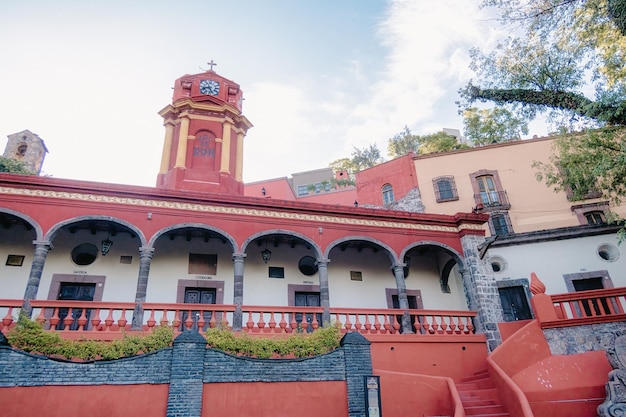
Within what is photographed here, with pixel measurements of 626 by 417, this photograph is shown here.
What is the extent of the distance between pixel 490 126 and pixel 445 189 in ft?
33.9

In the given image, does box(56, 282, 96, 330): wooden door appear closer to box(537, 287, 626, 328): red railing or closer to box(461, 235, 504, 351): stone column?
box(461, 235, 504, 351): stone column

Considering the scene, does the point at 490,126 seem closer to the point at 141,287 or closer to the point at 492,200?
the point at 492,200

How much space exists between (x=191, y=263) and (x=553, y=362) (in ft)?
30.9

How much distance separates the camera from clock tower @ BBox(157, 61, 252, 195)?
1434cm

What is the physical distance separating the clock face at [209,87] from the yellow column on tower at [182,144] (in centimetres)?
166

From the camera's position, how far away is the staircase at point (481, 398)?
7776mm

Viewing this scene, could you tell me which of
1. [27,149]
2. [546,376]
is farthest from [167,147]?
[546,376]

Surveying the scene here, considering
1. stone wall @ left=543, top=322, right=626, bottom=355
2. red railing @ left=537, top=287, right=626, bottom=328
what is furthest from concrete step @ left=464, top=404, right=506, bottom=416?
red railing @ left=537, top=287, right=626, bottom=328

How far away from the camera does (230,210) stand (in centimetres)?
1088

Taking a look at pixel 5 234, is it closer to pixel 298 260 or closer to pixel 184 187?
pixel 184 187

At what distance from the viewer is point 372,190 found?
23.7m

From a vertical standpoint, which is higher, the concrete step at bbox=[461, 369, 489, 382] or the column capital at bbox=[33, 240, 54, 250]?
the column capital at bbox=[33, 240, 54, 250]

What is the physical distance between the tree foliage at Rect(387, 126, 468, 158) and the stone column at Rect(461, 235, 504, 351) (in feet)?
58.2

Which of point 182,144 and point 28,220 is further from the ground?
point 182,144
